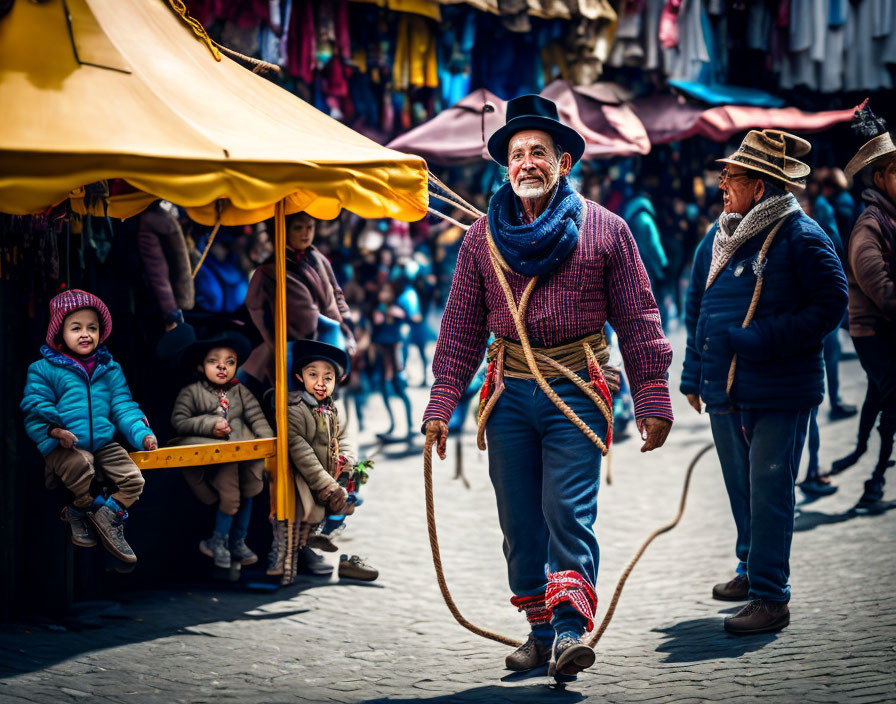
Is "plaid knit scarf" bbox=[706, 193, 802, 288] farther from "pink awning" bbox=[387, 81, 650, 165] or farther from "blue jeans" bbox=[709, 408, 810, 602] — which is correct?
"pink awning" bbox=[387, 81, 650, 165]

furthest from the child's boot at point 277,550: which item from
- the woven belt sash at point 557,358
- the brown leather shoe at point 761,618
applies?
the brown leather shoe at point 761,618

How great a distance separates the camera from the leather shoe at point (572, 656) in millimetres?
4707

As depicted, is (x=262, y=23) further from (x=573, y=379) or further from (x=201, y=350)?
(x=573, y=379)

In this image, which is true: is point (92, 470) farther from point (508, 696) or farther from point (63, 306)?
point (508, 696)

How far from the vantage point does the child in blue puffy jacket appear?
5.67 meters

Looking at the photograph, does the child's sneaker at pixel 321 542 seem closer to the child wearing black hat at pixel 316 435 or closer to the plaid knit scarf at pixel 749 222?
the child wearing black hat at pixel 316 435

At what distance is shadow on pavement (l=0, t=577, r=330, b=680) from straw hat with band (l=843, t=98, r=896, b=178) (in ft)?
13.0

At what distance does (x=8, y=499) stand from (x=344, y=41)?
6.28 metres

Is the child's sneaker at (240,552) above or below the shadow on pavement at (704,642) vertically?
above

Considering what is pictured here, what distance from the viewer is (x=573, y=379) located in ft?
16.3

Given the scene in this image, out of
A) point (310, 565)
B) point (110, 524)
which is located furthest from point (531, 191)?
point (310, 565)

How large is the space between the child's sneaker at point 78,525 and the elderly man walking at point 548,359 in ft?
6.13

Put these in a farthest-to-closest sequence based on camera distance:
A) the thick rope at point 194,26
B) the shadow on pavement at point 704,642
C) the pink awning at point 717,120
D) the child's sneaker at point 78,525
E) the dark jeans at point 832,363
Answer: the pink awning at point 717,120 → the dark jeans at point 832,363 → the thick rope at point 194,26 → the child's sneaker at point 78,525 → the shadow on pavement at point 704,642

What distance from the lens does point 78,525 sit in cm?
579
